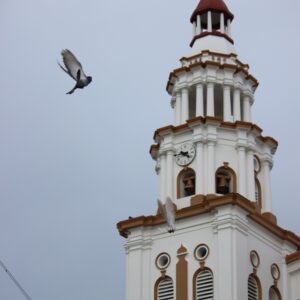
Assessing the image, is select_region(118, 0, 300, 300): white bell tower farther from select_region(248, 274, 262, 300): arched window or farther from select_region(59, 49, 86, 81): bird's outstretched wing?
select_region(59, 49, 86, 81): bird's outstretched wing

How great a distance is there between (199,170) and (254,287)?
6077 millimetres

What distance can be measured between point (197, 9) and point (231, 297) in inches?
681

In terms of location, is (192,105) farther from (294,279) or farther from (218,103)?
(294,279)

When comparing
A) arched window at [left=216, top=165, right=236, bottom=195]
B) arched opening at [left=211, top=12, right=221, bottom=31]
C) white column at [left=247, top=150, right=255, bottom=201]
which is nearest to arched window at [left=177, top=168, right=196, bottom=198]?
arched window at [left=216, top=165, right=236, bottom=195]

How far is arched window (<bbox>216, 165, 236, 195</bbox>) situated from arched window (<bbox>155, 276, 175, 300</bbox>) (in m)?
4.93

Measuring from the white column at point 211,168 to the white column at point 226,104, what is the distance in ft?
6.17

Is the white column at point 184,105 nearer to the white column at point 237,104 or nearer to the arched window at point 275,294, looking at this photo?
the white column at point 237,104

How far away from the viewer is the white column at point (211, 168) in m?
47.8

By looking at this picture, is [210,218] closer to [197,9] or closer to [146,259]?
[146,259]

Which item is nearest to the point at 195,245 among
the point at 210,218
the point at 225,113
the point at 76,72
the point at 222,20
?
the point at 210,218

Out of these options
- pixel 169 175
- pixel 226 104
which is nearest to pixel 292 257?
pixel 169 175

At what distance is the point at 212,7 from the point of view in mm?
54281

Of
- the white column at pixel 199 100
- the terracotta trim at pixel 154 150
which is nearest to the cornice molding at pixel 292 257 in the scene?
the white column at pixel 199 100

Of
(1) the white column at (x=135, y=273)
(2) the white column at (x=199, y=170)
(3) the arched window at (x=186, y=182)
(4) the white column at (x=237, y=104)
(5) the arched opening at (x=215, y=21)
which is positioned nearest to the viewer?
(1) the white column at (x=135, y=273)
